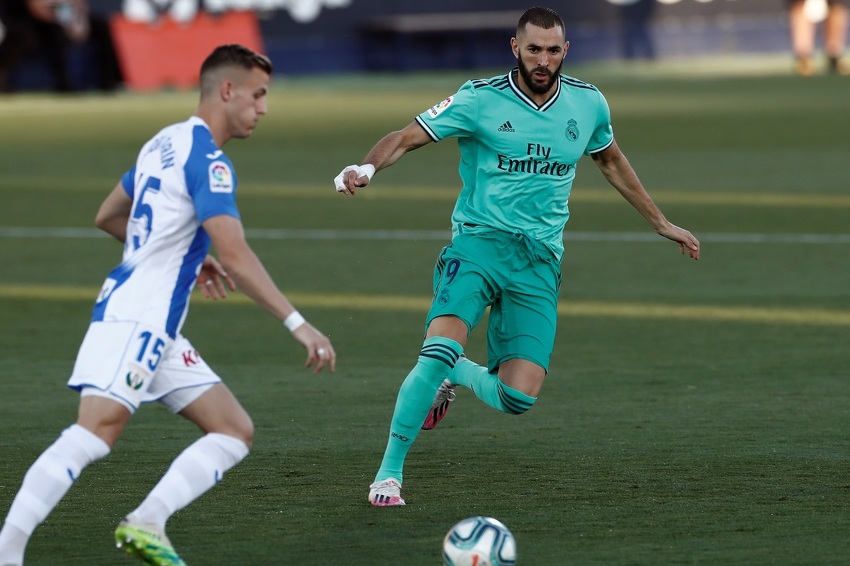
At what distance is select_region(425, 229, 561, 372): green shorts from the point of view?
707cm

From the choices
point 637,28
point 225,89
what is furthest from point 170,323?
point 637,28

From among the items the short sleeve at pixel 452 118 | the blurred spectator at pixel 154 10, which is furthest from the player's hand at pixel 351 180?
the blurred spectator at pixel 154 10

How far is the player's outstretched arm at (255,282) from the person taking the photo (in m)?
5.21

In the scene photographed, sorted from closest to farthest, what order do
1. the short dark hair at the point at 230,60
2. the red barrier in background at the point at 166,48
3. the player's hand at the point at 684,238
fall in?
the short dark hair at the point at 230,60 → the player's hand at the point at 684,238 → the red barrier in background at the point at 166,48

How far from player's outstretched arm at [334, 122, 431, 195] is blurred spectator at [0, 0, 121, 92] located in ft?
78.6

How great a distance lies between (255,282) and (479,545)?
3.92 feet

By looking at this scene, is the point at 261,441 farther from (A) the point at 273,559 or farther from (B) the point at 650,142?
(B) the point at 650,142

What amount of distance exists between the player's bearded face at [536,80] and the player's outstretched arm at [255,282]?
89.9 inches

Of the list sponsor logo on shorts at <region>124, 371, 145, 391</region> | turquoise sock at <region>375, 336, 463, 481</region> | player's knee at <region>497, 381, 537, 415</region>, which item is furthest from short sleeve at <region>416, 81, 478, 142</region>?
sponsor logo on shorts at <region>124, 371, 145, 391</region>

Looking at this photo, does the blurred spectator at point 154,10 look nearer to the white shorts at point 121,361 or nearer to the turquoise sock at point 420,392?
the turquoise sock at point 420,392

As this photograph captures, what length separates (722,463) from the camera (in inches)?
287

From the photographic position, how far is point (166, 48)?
32.6 metres

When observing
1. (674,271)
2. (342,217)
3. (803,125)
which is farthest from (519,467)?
(803,125)

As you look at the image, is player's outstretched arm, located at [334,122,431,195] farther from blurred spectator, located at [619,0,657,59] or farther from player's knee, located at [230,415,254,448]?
blurred spectator, located at [619,0,657,59]
